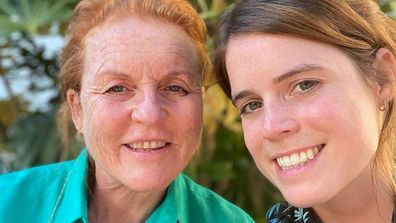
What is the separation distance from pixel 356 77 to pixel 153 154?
2.30ft

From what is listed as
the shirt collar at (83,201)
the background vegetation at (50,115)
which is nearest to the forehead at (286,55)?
the shirt collar at (83,201)

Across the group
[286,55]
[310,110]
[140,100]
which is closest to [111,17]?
[140,100]

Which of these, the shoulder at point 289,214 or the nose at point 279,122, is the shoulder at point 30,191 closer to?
the shoulder at point 289,214

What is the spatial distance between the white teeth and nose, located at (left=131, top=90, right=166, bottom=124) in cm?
42

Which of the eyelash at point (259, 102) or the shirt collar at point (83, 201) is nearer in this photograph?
the eyelash at point (259, 102)

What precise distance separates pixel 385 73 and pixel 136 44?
0.78 metres

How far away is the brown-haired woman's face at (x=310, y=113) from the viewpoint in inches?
68.3

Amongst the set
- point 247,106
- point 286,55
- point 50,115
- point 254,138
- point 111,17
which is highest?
point 50,115

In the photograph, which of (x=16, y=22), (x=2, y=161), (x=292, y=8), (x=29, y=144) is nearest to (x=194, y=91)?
(x=292, y=8)

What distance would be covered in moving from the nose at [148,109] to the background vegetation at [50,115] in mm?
1576

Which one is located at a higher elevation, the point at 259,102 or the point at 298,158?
the point at 259,102

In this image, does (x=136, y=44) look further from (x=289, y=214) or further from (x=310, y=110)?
(x=289, y=214)

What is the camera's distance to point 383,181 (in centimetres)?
196

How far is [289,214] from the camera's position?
2.23 metres
